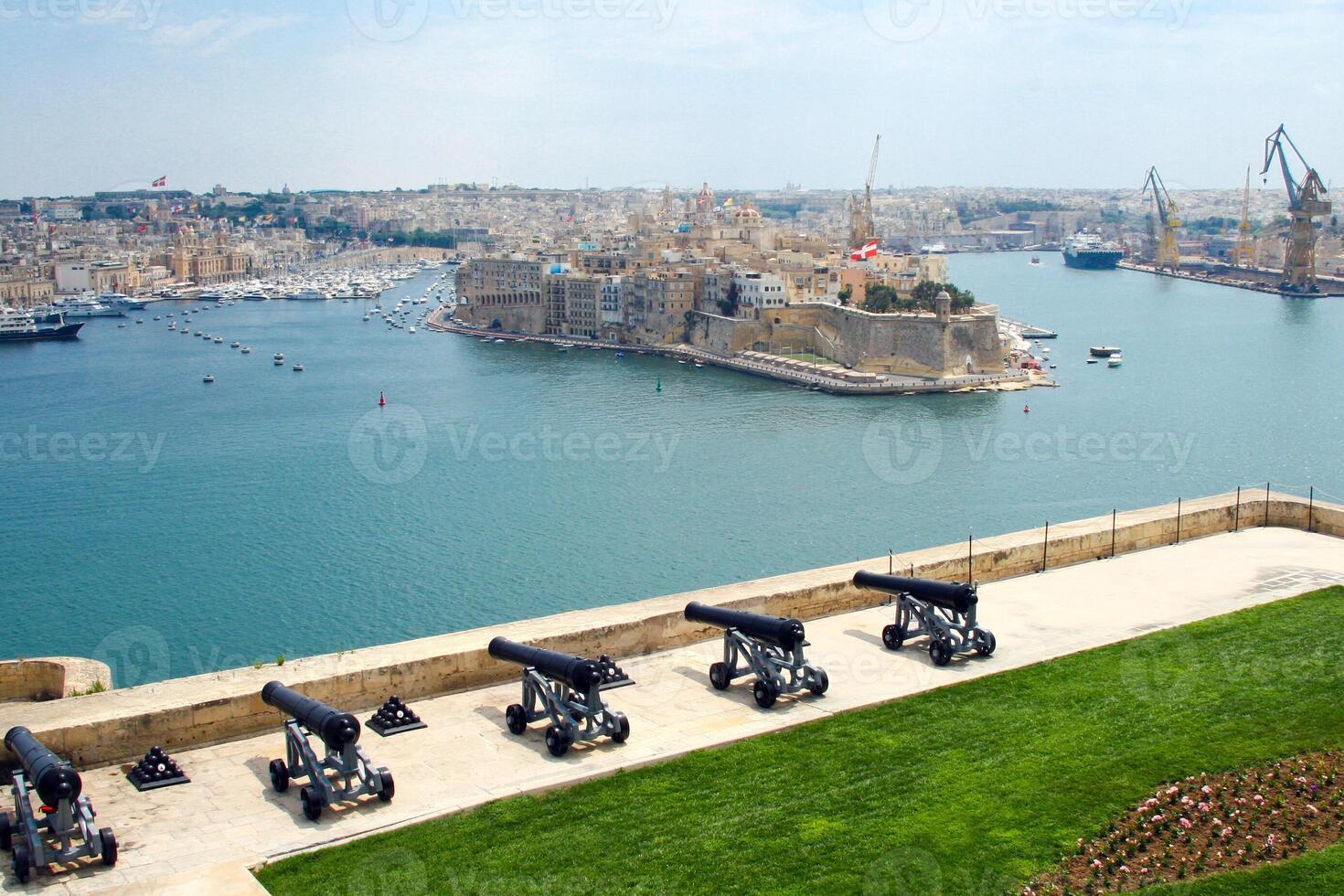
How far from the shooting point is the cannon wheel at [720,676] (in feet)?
14.7

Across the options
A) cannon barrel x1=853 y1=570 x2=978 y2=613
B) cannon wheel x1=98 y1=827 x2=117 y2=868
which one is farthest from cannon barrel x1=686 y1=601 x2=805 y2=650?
cannon wheel x1=98 y1=827 x2=117 y2=868

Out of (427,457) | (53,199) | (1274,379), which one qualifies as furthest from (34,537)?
(53,199)

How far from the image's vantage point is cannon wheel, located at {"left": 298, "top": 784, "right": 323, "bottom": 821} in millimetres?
3512

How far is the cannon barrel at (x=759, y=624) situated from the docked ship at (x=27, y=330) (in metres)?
39.5

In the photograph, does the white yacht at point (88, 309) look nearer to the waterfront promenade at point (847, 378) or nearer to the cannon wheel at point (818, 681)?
the waterfront promenade at point (847, 378)

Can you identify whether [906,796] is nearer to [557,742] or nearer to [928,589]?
[557,742]

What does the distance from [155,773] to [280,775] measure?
395 millimetres

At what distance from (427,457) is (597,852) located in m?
17.4

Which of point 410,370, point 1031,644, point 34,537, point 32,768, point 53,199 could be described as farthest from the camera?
point 53,199

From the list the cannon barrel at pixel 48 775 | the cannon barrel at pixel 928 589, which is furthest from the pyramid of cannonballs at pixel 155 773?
the cannon barrel at pixel 928 589

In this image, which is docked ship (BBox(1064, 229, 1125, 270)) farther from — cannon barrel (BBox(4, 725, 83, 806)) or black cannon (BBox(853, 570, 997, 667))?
cannon barrel (BBox(4, 725, 83, 806))

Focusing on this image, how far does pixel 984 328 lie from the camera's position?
1162 inches

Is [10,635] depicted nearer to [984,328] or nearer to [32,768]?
[32,768]

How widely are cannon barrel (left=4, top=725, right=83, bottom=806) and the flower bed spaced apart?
7.80 feet
